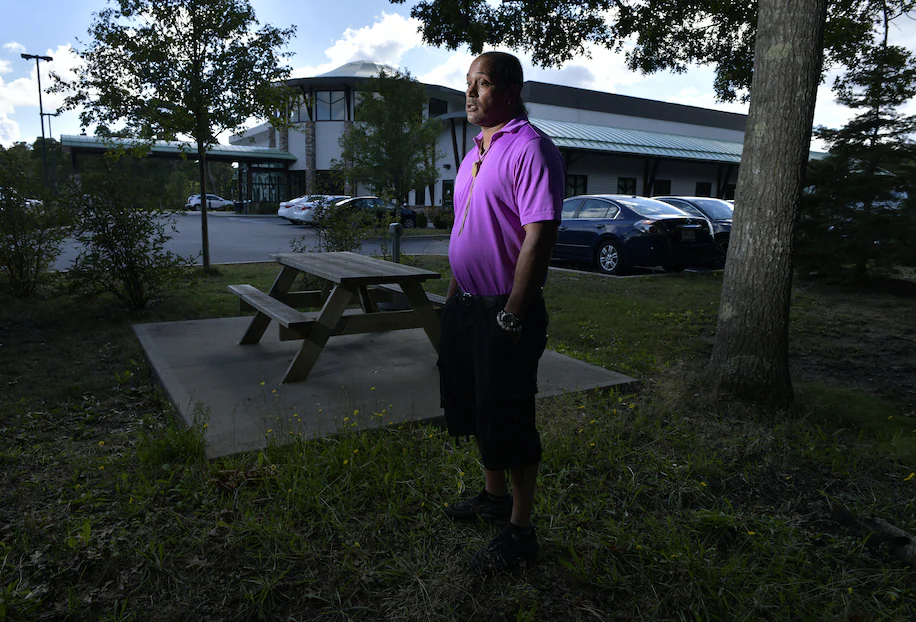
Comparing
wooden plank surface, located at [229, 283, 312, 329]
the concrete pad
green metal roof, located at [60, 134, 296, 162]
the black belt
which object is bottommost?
the concrete pad

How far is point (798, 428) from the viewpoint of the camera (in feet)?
12.8

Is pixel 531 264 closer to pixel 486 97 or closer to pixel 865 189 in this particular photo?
pixel 486 97

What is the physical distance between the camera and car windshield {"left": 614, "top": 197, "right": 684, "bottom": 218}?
12.1 m

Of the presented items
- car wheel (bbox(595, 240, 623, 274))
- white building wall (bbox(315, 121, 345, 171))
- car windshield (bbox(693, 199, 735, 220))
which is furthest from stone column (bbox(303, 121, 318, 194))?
car wheel (bbox(595, 240, 623, 274))

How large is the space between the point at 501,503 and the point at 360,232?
7544 mm

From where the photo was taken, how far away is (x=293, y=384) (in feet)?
14.4

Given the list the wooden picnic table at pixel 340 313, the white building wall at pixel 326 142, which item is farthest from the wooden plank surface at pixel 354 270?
the white building wall at pixel 326 142

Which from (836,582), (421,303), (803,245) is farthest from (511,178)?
(803,245)

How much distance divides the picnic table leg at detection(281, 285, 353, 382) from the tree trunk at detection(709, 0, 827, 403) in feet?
8.42

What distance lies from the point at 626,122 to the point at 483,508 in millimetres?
38437

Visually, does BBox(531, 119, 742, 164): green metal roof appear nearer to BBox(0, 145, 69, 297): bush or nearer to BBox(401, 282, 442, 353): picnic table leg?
BBox(0, 145, 69, 297): bush

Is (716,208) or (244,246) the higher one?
(716,208)

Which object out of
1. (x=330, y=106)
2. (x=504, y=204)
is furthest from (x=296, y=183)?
(x=504, y=204)

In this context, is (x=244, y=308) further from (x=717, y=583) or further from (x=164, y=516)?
(x=717, y=583)
